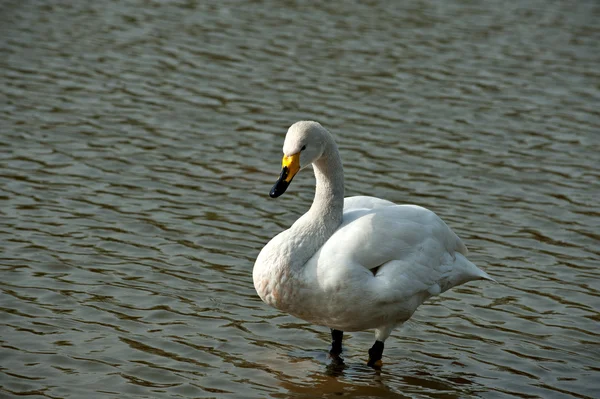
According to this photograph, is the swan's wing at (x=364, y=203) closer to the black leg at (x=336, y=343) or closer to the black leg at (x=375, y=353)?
the black leg at (x=336, y=343)

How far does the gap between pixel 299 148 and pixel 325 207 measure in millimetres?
536

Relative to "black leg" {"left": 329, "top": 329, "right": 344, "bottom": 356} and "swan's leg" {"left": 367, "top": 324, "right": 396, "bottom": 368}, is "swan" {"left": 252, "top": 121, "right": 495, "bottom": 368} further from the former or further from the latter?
"black leg" {"left": 329, "top": 329, "right": 344, "bottom": 356}

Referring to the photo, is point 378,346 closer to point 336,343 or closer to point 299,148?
point 336,343

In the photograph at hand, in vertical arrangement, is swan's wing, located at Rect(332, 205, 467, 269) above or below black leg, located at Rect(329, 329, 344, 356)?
above

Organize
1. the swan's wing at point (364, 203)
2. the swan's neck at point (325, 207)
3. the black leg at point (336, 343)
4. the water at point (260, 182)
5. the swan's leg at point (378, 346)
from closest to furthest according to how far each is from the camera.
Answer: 1. the swan's neck at point (325, 207)
2. the swan's leg at point (378, 346)
3. the water at point (260, 182)
4. the black leg at point (336, 343)
5. the swan's wing at point (364, 203)

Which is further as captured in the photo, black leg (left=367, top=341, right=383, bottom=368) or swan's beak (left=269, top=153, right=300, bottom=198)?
black leg (left=367, top=341, right=383, bottom=368)

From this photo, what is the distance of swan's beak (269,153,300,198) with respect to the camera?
6527mm

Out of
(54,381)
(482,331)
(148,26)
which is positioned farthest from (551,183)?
(148,26)

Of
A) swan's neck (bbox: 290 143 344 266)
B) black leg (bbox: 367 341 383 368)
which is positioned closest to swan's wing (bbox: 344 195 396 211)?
swan's neck (bbox: 290 143 344 266)

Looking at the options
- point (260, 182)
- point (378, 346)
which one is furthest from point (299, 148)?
point (260, 182)

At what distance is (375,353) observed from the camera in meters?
6.99

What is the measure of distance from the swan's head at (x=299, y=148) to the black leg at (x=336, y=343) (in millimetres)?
1310

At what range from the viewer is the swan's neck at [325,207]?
673 centimetres

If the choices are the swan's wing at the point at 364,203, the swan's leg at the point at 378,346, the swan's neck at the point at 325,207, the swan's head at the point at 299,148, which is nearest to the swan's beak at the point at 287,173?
the swan's head at the point at 299,148
